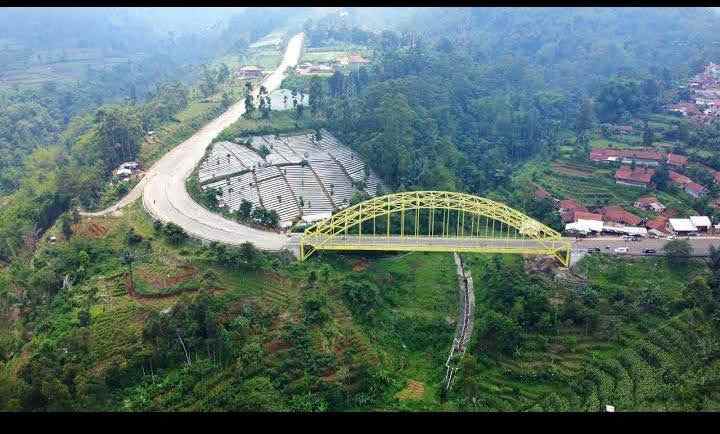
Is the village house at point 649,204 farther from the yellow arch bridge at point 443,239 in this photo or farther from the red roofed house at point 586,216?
the yellow arch bridge at point 443,239

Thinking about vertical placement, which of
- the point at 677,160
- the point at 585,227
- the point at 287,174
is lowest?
the point at 287,174

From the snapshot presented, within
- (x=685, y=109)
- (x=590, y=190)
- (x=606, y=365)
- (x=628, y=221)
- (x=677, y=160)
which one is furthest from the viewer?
(x=685, y=109)

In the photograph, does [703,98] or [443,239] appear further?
[703,98]

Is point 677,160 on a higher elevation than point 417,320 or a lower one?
higher

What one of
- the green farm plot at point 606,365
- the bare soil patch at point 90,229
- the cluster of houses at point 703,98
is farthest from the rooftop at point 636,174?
the bare soil patch at point 90,229

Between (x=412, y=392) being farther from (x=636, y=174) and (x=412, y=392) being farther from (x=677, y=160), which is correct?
(x=677, y=160)

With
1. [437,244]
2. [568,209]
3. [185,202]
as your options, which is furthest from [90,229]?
[568,209]

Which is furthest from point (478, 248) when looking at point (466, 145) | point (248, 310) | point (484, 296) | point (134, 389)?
point (466, 145)

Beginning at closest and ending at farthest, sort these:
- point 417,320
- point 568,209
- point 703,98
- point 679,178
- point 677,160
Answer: point 417,320 → point 568,209 → point 679,178 → point 677,160 → point 703,98
